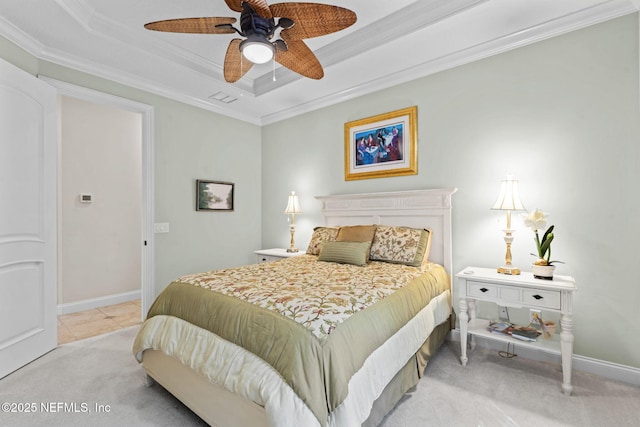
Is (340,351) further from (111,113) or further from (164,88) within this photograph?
(111,113)

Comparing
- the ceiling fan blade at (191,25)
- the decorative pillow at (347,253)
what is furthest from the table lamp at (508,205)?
the ceiling fan blade at (191,25)

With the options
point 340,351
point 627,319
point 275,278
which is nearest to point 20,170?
point 275,278

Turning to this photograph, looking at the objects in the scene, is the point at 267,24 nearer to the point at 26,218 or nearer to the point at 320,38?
the point at 320,38

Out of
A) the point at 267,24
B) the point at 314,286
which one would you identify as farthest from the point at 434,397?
the point at 267,24

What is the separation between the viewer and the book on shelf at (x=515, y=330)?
2205 mm

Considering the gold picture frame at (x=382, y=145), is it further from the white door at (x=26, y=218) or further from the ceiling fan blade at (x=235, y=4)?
the white door at (x=26, y=218)

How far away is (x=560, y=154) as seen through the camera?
2.39 meters

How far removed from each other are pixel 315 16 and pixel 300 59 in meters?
0.47

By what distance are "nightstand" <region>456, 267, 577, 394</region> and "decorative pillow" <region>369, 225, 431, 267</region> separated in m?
0.40

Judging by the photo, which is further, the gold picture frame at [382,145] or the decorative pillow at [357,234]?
the gold picture frame at [382,145]

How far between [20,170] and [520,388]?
4.09 m

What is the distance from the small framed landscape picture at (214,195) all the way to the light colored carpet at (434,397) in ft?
6.42

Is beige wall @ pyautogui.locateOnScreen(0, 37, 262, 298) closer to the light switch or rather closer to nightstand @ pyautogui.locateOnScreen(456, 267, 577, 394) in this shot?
the light switch

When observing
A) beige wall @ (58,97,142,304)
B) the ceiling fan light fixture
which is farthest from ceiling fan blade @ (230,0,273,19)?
beige wall @ (58,97,142,304)
